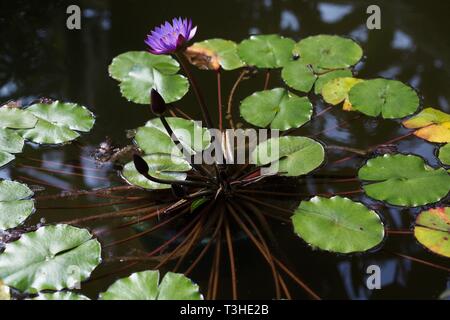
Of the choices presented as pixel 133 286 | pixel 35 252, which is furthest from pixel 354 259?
pixel 35 252

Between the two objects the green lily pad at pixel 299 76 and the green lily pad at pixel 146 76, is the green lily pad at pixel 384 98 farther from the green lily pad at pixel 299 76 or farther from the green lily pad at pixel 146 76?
the green lily pad at pixel 146 76

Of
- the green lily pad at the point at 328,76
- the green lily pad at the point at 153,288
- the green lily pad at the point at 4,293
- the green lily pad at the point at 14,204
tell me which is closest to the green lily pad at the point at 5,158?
the green lily pad at the point at 14,204

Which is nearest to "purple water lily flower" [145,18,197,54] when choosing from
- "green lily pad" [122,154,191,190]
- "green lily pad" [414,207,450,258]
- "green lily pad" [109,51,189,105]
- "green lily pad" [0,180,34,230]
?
"green lily pad" [122,154,191,190]

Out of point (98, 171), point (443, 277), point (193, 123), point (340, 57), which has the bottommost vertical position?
point (443, 277)

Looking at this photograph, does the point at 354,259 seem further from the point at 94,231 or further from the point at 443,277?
the point at 94,231

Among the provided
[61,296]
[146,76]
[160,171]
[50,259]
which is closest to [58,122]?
[146,76]

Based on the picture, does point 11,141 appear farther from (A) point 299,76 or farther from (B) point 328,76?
(B) point 328,76
